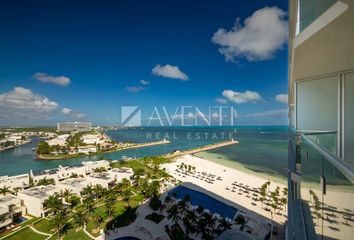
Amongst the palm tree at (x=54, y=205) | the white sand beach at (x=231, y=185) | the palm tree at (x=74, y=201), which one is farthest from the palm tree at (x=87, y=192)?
the white sand beach at (x=231, y=185)

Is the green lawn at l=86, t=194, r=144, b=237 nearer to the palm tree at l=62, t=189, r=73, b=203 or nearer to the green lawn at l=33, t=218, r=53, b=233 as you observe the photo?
the green lawn at l=33, t=218, r=53, b=233

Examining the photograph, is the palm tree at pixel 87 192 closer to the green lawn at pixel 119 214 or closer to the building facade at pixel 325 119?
the green lawn at pixel 119 214

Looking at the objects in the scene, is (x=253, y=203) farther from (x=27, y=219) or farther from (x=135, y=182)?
(x=27, y=219)

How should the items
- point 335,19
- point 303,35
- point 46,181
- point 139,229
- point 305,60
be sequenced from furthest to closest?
point 46,181 < point 139,229 < point 305,60 < point 303,35 < point 335,19

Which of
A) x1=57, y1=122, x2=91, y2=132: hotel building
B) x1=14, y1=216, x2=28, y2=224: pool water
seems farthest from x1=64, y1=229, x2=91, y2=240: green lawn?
x1=57, y1=122, x2=91, y2=132: hotel building

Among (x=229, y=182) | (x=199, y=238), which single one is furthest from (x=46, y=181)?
(x=229, y=182)

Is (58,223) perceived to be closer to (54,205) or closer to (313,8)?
(54,205)
